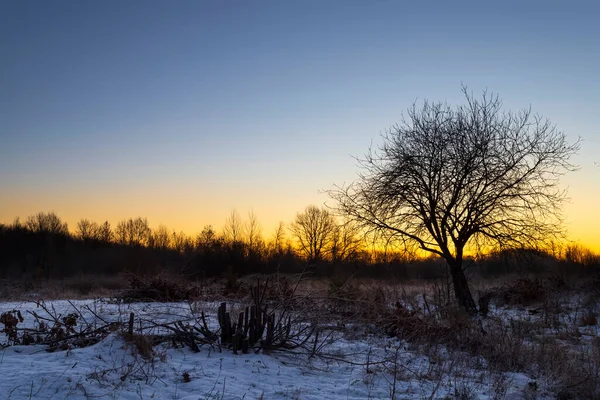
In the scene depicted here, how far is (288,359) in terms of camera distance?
25.3 ft

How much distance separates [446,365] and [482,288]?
13572 mm

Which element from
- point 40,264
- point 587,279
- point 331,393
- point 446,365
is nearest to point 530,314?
point 587,279

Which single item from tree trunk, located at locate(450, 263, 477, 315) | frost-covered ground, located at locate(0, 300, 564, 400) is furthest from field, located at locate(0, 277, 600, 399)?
tree trunk, located at locate(450, 263, 477, 315)

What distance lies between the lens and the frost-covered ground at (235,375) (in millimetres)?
5344

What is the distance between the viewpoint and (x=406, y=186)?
14.7 meters

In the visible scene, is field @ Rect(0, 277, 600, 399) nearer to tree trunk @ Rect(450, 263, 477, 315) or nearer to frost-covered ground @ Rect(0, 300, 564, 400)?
frost-covered ground @ Rect(0, 300, 564, 400)

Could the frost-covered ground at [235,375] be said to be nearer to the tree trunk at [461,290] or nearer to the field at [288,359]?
the field at [288,359]

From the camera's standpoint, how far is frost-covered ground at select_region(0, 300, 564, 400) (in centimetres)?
534

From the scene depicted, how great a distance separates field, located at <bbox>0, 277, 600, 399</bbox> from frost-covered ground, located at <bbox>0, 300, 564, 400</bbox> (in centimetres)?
2

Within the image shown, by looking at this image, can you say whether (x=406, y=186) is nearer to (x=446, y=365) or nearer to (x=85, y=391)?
(x=446, y=365)

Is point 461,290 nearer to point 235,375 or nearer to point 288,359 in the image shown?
point 288,359

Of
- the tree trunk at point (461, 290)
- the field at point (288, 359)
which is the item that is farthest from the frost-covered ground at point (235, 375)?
the tree trunk at point (461, 290)

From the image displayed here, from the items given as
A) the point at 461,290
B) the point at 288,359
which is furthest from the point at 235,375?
the point at 461,290

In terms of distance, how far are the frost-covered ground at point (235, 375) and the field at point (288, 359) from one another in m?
0.02
